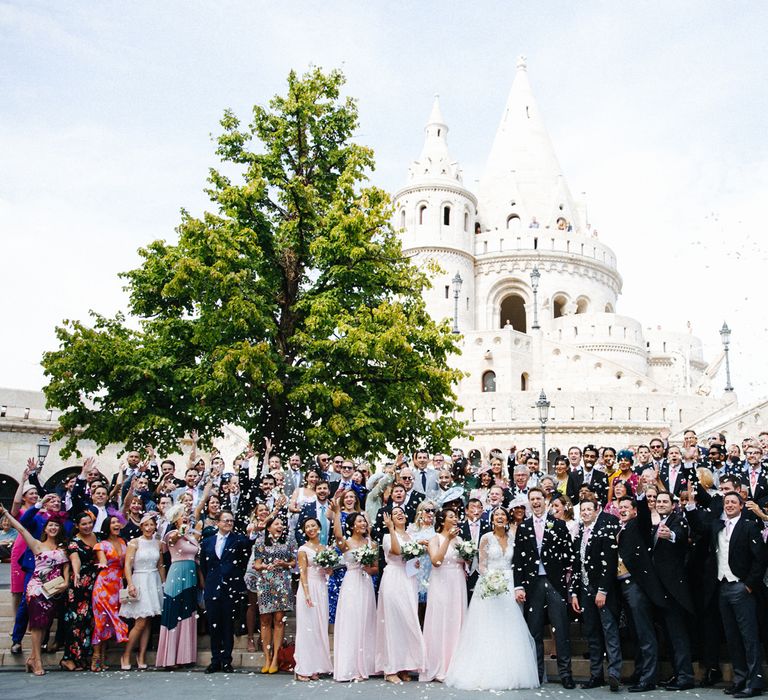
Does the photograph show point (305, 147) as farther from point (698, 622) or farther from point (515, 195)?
point (515, 195)

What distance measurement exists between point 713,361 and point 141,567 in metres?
53.2

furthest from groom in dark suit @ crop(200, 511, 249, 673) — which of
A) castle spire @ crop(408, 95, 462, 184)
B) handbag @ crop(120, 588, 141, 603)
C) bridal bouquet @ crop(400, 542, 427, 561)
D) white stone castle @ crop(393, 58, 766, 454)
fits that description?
castle spire @ crop(408, 95, 462, 184)

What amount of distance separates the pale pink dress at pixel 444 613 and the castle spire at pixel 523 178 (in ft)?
169

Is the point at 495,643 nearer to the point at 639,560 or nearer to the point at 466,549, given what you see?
the point at 466,549

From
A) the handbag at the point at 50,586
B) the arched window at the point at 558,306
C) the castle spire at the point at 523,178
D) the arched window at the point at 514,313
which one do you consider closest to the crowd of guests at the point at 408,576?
the handbag at the point at 50,586

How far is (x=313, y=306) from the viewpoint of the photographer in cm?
A: 1691

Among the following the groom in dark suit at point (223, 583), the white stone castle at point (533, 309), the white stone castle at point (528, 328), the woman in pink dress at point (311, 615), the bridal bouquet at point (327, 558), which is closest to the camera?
the woman in pink dress at point (311, 615)

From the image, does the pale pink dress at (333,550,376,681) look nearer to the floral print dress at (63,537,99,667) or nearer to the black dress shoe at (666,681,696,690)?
the floral print dress at (63,537,99,667)

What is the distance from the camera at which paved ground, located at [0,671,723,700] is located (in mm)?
7973

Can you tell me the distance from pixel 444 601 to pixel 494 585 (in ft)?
2.47

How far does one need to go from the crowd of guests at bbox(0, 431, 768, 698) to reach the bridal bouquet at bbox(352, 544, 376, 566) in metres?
0.02

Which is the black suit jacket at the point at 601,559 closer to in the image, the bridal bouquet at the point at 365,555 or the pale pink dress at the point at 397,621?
the pale pink dress at the point at 397,621

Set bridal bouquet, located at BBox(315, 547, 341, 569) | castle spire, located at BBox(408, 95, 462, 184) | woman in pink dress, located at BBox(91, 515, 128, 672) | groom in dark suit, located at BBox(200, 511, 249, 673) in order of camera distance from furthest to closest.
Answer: castle spire, located at BBox(408, 95, 462, 184) < woman in pink dress, located at BBox(91, 515, 128, 672) < groom in dark suit, located at BBox(200, 511, 249, 673) < bridal bouquet, located at BBox(315, 547, 341, 569)

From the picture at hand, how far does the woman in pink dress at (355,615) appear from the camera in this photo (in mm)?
9062
